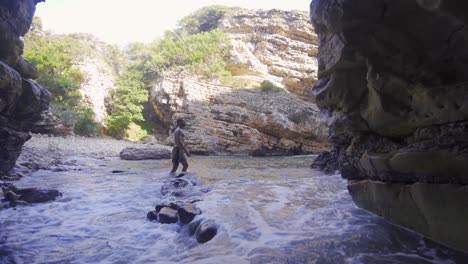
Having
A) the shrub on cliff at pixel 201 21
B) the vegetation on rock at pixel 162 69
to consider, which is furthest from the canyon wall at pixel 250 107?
the shrub on cliff at pixel 201 21

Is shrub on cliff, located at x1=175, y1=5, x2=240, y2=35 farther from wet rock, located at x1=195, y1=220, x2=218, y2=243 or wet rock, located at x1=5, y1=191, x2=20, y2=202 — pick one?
wet rock, located at x1=195, y1=220, x2=218, y2=243

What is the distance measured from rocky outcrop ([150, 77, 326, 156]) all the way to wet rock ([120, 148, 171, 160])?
3.78 metres

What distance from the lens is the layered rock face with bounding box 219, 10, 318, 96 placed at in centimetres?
2538

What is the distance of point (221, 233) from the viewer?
339cm

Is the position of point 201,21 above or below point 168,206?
above

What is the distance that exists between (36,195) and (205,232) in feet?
11.6

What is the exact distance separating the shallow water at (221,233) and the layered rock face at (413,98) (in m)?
0.37

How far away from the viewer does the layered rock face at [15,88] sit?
5.16m

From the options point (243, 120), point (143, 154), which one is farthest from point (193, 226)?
point (243, 120)

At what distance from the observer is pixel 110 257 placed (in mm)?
2711

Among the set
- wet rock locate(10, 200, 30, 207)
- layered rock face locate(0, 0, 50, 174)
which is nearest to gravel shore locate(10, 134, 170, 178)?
layered rock face locate(0, 0, 50, 174)

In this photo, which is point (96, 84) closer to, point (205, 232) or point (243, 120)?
point (243, 120)

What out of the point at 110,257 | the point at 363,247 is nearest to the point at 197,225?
the point at 110,257

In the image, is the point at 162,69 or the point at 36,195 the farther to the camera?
the point at 162,69
